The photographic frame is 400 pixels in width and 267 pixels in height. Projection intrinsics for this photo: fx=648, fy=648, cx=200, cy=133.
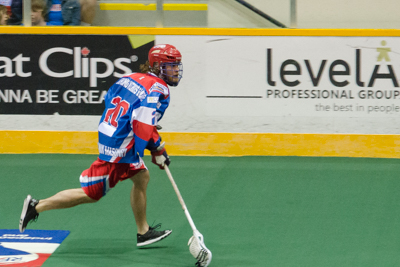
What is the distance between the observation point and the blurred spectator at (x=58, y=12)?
29.9 ft

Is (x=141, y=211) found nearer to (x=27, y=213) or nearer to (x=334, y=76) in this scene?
(x=27, y=213)

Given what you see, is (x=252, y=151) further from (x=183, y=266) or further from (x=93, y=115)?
(x=183, y=266)

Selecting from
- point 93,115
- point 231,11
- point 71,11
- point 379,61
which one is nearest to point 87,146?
point 93,115

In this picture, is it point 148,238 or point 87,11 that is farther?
point 87,11

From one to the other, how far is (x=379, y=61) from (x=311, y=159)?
1605mm

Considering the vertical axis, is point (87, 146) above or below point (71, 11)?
below

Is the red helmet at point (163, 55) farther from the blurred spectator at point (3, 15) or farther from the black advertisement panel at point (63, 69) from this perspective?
the blurred spectator at point (3, 15)

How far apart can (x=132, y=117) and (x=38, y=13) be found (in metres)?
4.57

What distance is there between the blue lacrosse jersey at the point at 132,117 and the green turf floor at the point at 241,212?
0.91 metres

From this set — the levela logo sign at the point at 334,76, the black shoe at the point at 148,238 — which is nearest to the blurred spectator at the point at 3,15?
the levela logo sign at the point at 334,76

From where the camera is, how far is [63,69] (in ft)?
29.7

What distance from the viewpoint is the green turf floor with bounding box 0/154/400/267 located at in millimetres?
5473

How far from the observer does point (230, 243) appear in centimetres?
577

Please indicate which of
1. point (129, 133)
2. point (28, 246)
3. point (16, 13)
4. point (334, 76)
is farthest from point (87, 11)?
point (28, 246)
